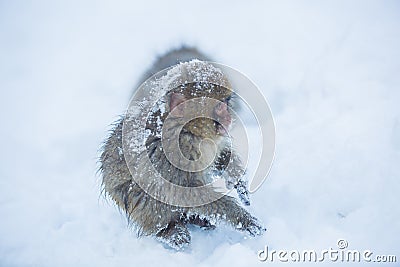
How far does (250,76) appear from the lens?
11.3 ft

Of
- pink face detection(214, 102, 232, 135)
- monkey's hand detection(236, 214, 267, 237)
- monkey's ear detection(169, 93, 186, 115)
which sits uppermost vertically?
pink face detection(214, 102, 232, 135)

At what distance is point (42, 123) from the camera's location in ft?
10.8

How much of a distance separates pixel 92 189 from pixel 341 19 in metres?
2.65

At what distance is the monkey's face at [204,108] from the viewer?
2.18m

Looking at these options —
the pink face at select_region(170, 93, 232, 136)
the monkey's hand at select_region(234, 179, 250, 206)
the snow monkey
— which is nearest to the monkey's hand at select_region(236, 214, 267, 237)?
the snow monkey

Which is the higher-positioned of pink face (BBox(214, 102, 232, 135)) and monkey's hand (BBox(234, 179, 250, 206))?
pink face (BBox(214, 102, 232, 135))

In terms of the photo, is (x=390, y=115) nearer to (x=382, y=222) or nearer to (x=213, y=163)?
(x=382, y=222)

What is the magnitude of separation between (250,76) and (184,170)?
1.47m

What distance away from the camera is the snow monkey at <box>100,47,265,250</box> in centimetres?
221

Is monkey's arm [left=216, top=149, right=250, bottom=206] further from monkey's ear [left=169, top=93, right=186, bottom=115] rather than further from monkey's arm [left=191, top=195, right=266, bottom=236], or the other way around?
monkey's ear [left=169, top=93, right=186, bottom=115]

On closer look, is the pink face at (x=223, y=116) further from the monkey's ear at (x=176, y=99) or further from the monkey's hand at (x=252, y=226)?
the monkey's hand at (x=252, y=226)

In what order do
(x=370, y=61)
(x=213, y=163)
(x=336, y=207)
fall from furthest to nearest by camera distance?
1. (x=370, y=61)
2. (x=213, y=163)
3. (x=336, y=207)

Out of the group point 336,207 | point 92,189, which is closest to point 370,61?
point 336,207

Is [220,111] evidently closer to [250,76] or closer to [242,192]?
[242,192]
